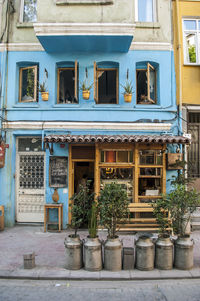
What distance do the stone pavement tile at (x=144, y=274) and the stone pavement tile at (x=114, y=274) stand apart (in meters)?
0.12

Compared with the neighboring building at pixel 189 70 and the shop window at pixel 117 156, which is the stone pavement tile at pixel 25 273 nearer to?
the shop window at pixel 117 156

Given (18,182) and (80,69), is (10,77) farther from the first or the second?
(18,182)

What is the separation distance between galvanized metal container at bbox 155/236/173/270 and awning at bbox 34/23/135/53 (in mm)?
6870

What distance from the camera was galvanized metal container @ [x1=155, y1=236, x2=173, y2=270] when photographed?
20.8 ft

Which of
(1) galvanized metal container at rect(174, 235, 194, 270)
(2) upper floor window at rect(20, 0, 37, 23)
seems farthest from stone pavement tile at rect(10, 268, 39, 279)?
(2) upper floor window at rect(20, 0, 37, 23)

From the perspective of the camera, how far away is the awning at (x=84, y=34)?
9516 mm

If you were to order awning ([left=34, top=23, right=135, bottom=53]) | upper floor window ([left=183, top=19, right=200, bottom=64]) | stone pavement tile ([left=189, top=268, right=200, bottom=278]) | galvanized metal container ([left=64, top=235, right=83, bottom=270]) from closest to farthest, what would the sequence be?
stone pavement tile ([left=189, top=268, right=200, bottom=278]) < galvanized metal container ([left=64, top=235, right=83, bottom=270]) < awning ([left=34, top=23, right=135, bottom=53]) < upper floor window ([left=183, top=19, right=200, bottom=64])

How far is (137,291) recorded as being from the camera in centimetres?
549

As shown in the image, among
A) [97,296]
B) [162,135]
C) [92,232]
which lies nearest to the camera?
[97,296]

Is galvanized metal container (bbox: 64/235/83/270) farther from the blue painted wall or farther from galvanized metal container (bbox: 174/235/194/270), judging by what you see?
the blue painted wall

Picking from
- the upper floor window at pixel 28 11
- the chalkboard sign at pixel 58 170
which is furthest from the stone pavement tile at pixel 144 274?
the upper floor window at pixel 28 11

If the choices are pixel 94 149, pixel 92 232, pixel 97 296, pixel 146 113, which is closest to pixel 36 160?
pixel 94 149

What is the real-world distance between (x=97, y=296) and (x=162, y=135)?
21.1 feet

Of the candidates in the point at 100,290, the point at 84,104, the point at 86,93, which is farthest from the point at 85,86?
the point at 100,290
